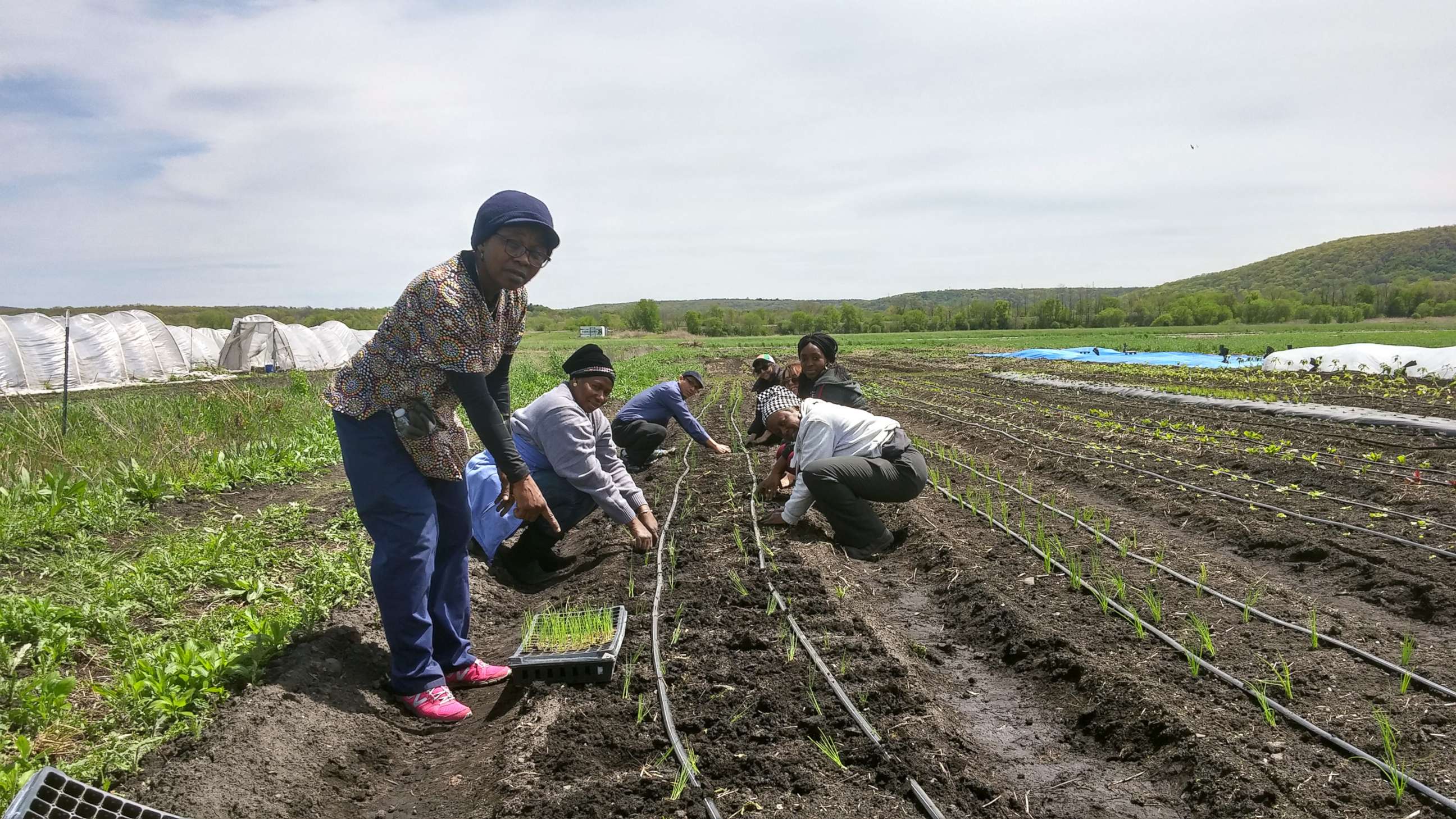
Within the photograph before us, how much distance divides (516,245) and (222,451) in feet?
18.7

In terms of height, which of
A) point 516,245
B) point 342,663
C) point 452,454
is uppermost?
point 516,245

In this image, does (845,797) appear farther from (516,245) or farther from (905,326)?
(905,326)

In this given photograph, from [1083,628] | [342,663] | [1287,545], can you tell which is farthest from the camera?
[1287,545]

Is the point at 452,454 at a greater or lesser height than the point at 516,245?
lesser

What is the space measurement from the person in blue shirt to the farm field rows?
1.32m

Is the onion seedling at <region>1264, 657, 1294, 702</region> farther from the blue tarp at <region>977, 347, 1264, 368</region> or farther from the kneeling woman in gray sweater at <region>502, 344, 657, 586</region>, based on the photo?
the blue tarp at <region>977, 347, 1264, 368</region>

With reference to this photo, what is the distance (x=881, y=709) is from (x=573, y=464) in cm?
203

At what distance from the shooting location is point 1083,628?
3918 mm

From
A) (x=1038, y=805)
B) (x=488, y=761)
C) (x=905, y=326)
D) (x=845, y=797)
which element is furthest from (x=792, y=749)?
(x=905, y=326)

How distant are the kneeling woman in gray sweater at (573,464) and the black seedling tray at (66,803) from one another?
208cm

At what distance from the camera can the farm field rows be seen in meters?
2.52

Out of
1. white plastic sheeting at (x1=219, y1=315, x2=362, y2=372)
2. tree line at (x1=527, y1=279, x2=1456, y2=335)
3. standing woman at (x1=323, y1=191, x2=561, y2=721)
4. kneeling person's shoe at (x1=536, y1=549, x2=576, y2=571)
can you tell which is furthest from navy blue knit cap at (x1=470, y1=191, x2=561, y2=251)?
tree line at (x1=527, y1=279, x2=1456, y2=335)

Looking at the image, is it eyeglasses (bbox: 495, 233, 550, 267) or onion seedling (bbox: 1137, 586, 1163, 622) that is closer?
eyeglasses (bbox: 495, 233, 550, 267)

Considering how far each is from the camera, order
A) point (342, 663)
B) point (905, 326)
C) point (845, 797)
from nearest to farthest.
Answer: point (845, 797) → point (342, 663) → point (905, 326)
